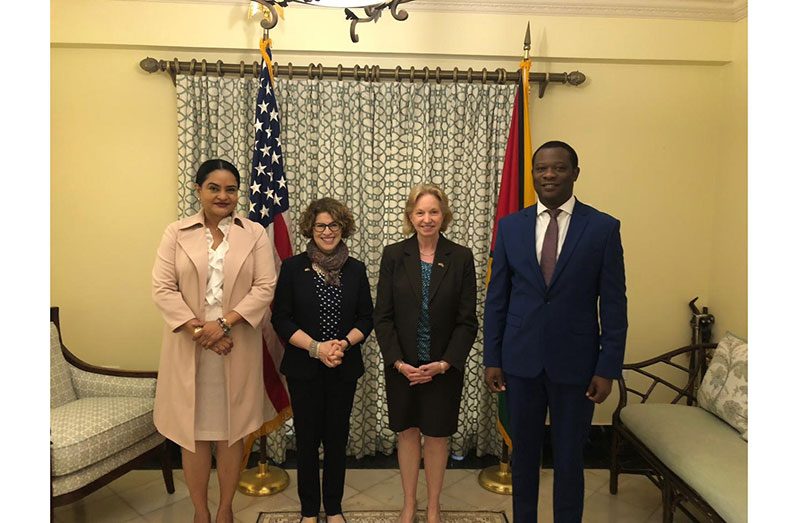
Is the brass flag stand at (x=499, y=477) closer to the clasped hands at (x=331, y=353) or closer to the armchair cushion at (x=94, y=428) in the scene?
the clasped hands at (x=331, y=353)

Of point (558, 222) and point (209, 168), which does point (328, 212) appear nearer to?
point (209, 168)

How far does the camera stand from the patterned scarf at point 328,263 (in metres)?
2.55

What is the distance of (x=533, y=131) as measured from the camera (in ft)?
11.7

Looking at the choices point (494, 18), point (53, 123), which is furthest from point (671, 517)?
point (53, 123)

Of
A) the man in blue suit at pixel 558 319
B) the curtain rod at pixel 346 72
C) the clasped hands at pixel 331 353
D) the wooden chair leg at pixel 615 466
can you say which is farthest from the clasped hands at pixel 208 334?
the wooden chair leg at pixel 615 466

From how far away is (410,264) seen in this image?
255cm

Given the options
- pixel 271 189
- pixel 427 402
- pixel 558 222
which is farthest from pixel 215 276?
pixel 558 222

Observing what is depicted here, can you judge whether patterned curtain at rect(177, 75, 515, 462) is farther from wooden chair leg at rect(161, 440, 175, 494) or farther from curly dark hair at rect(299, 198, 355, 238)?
curly dark hair at rect(299, 198, 355, 238)

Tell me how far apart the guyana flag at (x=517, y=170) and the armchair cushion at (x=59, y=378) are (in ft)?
7.72

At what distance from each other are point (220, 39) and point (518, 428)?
9.22 ft

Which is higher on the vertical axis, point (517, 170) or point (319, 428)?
point (517, 170)

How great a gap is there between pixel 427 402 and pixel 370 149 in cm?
163

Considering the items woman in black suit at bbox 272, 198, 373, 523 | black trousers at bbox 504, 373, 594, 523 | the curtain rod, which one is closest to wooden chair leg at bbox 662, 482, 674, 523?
black trousers at bbox 504, 373, 594, 523

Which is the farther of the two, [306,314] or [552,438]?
[306,314]
